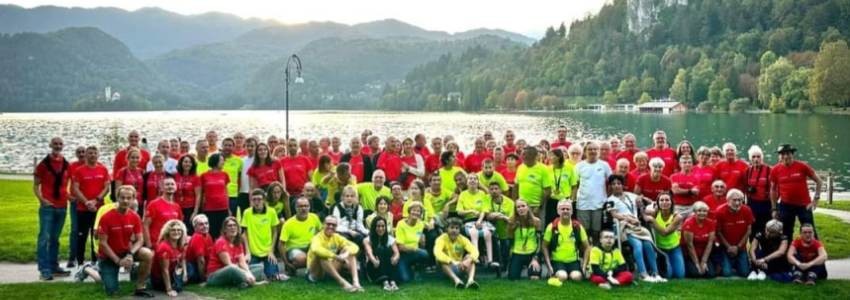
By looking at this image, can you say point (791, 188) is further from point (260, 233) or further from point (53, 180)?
point (53, 180)

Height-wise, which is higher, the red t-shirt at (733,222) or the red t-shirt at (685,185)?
the red t-shirt at (685,185)

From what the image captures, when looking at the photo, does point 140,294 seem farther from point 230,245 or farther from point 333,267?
point 333,267

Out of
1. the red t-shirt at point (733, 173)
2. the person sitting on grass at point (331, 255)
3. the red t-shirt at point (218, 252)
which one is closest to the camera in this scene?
the red t-shirt at point (218, 252)

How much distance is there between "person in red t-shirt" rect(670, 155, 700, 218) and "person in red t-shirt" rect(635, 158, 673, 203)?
0.48 ft

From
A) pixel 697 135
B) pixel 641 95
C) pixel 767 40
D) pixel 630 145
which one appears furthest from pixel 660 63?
Answer: pixel 630 145

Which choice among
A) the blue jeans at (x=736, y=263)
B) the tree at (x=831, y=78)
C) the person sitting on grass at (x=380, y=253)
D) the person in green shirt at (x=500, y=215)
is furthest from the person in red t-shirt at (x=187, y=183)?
the tree at (x=831, y=78)

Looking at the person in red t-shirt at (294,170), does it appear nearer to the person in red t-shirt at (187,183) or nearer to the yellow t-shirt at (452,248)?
the person in red t-shirt at (187,183)

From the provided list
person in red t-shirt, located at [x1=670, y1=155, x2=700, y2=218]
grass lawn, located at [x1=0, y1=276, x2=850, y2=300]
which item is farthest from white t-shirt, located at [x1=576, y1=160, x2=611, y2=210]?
grass lawn, located at [x1=0, y1=276, x2=850, y2=300]

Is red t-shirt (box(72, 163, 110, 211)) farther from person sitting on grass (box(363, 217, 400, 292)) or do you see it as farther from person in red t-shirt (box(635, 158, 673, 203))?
person in red t-shirt (box(635, 158, 673, 203))

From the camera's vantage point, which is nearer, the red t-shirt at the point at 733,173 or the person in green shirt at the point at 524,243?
the person in green shirt at the point at 524,243

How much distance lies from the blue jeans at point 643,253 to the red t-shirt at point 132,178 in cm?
783

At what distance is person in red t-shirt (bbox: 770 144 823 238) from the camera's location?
1156cm

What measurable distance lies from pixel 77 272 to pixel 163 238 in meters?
1.87

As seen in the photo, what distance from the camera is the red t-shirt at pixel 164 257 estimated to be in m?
9.92
